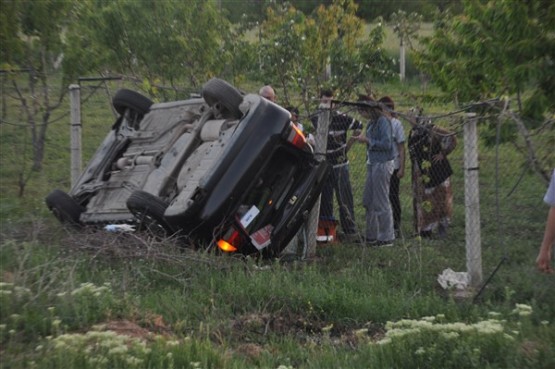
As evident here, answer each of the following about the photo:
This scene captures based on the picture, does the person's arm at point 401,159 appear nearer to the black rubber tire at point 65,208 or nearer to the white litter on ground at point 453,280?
the white litter on ground at point 453,280

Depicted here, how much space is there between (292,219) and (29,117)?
5169 millimetres

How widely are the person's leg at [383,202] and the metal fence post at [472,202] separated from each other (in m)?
1.96

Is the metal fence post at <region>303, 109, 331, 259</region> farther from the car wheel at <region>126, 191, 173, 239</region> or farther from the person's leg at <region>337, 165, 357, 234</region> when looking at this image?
the car wheel at <region>126, 191, 173, 239</region>

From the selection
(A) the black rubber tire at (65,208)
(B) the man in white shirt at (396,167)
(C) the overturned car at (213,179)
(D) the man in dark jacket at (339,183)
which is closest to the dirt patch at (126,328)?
(C) the overturned car at (213,179)

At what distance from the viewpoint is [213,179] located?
8750 millimetres

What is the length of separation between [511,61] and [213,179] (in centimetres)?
→ 344

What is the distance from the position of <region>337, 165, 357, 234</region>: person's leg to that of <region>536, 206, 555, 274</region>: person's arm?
3271 millimetres

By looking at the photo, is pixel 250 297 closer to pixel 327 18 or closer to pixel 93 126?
pixel 327 18

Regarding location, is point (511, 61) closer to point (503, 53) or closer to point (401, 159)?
point (503, 53)

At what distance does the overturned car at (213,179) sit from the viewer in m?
8.82

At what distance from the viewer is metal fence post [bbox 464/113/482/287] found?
8492mm

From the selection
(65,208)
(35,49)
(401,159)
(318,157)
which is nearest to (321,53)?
(401,159)

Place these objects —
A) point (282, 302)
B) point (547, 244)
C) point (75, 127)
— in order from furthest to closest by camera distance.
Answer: point (75, 127), point (282, 302), point (547, 244)

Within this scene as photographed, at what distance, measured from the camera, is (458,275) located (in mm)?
8672
